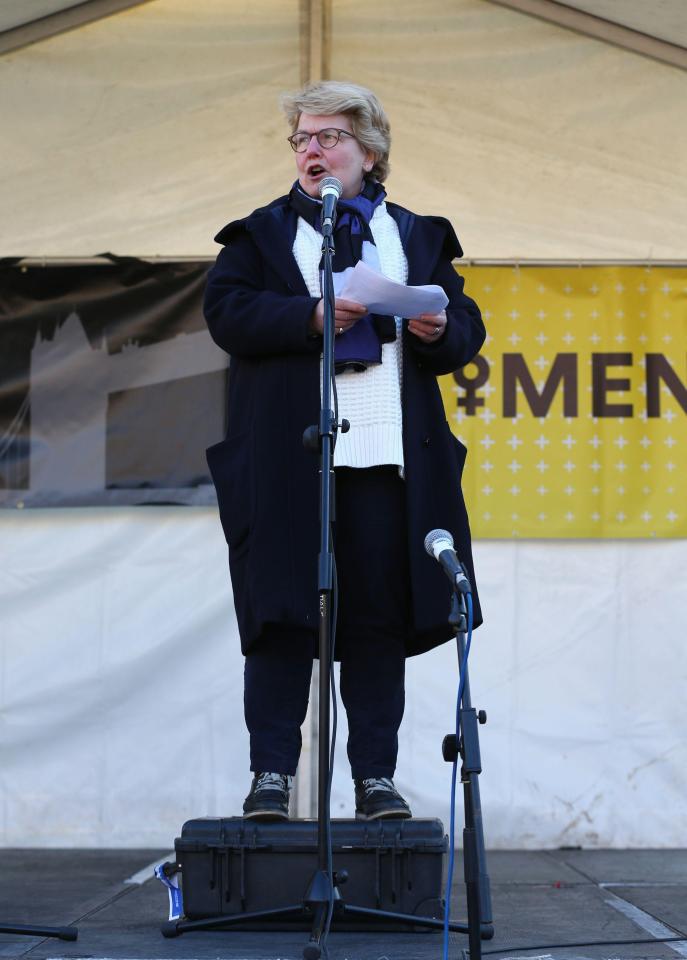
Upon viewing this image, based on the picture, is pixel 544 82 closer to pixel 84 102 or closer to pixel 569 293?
pixel 569 293

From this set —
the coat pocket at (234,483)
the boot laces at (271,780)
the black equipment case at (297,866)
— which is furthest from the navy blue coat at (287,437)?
the black equipment case at (297,866)

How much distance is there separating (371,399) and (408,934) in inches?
37.4

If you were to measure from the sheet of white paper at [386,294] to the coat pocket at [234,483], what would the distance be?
38 centimetres

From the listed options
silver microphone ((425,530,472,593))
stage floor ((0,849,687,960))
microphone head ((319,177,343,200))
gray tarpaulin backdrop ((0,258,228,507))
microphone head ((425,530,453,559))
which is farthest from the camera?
gray tarpaulin backdrop ((0,258,228,507))

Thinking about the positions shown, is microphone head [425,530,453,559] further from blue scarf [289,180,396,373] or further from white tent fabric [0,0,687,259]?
white tent fabric [0,0,687,259]

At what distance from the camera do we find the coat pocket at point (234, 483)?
7.59 ft

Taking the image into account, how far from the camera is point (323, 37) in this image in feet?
13.2

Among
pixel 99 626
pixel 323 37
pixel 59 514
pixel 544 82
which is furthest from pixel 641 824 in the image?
pixel 323 37

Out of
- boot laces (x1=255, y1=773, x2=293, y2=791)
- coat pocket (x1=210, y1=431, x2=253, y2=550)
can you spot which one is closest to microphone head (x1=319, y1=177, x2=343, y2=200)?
coat pocket (x1=210, y1=431, x2=253, y2=550)

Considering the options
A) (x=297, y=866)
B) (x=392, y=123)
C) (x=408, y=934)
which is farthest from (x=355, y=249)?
(x=392, y=123)

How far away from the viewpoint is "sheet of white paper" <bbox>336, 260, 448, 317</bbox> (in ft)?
6.75

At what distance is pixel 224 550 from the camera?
4.12 m

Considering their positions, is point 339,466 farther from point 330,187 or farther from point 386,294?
point 330,187

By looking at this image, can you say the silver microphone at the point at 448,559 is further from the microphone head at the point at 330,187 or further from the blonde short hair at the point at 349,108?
the blonde short hair at the point at 349,108
